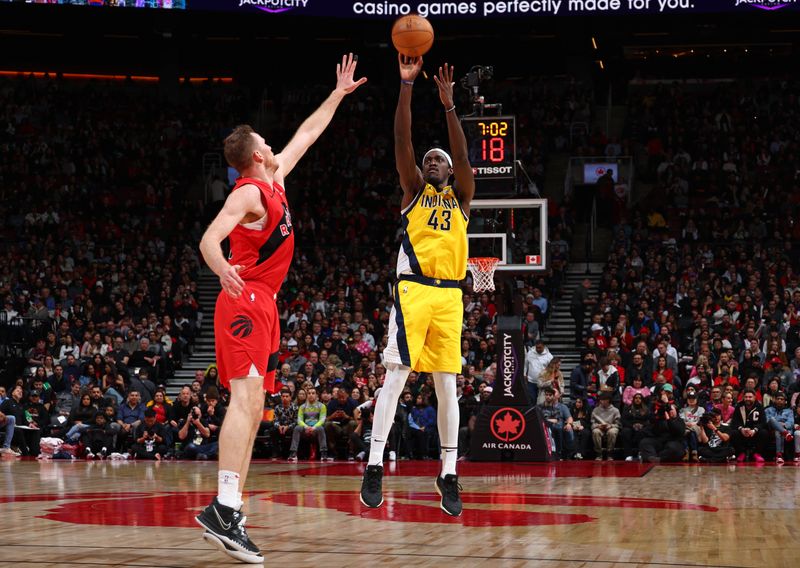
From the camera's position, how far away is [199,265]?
23344 mm

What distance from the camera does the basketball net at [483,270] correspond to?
12.6 m

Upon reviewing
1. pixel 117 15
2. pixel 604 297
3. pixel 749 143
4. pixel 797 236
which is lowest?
pixel 604 297

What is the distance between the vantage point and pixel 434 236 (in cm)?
649

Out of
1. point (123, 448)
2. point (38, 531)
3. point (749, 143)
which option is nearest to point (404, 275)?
point (38, 531)

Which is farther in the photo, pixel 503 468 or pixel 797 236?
pixel 797 236

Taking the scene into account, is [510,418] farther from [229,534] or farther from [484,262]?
[229,534]

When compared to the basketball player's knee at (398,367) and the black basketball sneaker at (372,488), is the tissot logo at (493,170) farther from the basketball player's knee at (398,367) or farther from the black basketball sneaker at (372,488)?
the black basketball sneaker at (372,488)

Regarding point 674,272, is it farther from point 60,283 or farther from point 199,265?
point 60,283

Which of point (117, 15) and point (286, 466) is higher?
point (117, 15)

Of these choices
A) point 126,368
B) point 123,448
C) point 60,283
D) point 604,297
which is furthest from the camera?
point 60,283

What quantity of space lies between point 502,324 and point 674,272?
725cm

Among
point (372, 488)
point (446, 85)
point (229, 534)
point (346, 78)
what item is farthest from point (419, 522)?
point (446, 85)

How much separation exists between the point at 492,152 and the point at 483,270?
4.52 ft

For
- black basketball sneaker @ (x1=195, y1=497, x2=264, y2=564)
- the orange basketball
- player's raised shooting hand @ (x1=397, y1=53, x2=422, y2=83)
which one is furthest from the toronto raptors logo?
the orange basketball
